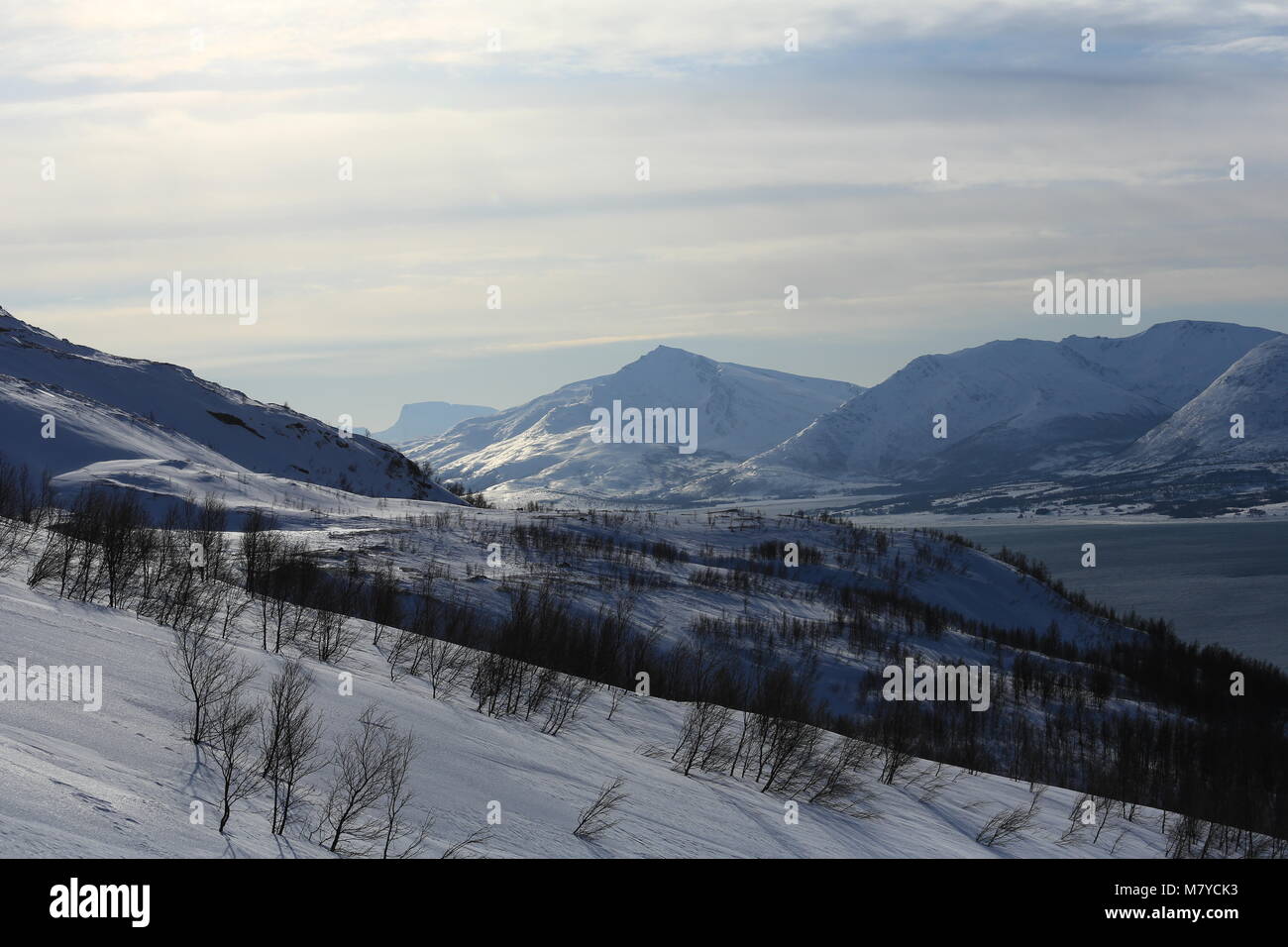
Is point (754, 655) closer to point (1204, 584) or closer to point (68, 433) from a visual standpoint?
point (68, 433)

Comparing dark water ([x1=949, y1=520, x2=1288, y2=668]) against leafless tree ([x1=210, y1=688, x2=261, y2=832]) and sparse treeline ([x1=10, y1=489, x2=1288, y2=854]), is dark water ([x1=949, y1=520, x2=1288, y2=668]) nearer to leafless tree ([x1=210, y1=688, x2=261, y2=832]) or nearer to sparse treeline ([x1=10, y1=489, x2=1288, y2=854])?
sparse treeline ([x1=10, y1=489, x2=1288, y2=854])

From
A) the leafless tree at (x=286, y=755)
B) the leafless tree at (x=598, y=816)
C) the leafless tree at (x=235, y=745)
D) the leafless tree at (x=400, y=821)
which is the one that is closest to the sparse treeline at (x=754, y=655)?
the leafless tree at (x=235, y=745)

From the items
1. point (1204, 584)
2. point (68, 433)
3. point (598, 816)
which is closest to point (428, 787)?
point (598, 816)

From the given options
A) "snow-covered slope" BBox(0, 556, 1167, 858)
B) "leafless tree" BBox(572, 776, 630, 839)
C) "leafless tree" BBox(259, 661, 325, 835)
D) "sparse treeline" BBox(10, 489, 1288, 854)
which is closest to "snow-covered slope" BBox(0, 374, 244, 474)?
"sparse treeline" BBox(10, 489, 1288, 854)

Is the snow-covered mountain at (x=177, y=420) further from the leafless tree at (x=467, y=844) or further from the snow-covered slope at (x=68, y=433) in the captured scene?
the leafless tree at (x=467, y=844)
